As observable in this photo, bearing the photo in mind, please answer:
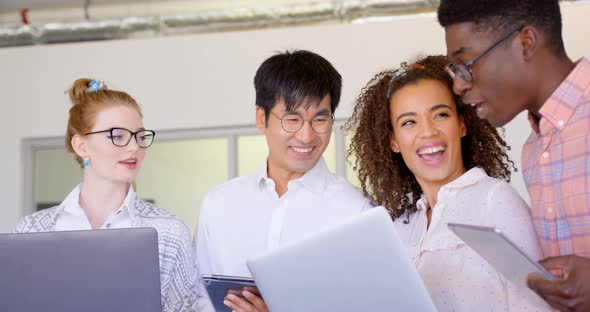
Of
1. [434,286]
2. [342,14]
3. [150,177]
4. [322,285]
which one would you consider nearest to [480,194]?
[434,286]

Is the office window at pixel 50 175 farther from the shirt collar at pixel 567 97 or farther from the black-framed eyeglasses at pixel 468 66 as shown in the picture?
the shirt collar at pixel 567 97

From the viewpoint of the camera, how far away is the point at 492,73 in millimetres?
1840

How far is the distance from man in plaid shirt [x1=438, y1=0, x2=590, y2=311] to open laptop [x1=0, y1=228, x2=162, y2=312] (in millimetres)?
995

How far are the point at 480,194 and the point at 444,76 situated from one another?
471mm

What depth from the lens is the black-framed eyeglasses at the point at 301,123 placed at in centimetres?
261

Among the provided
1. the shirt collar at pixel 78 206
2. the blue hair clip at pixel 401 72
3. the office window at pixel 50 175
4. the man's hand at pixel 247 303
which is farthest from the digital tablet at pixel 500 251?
the office window at pixel 50 175

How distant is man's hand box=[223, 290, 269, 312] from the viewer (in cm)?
196

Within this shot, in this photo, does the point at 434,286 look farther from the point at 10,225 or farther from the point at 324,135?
the point at 10,225

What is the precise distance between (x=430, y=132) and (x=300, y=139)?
0.52 meters

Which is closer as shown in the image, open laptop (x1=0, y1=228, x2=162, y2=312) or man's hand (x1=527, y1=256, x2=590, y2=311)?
man's hand (x1=527, y1=256, x2=590, y2=311)

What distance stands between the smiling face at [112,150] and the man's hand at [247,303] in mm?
883

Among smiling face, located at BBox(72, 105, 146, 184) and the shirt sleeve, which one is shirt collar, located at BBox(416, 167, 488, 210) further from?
smiling face, located at BBox(72, 105, 146, 184)

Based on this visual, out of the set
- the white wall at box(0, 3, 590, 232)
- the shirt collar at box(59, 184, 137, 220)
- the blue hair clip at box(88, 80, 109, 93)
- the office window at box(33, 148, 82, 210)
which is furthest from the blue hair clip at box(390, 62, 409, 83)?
the office window at box(33, 148, 82, 210)

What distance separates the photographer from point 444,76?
2.37 meters
